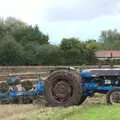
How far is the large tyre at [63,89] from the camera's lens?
16.3m

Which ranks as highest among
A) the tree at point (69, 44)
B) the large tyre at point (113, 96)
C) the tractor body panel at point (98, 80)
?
the tree at point (69, 44)

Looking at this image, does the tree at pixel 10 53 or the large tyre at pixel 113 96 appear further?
the tree at pixel 10 53

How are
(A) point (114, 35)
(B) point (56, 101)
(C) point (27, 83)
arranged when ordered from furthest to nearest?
(A) point (114, 35), (C) point (27, 83), (B) point (56, 101)

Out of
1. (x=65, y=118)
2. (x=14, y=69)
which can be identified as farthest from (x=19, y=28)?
(x=65, y=118)

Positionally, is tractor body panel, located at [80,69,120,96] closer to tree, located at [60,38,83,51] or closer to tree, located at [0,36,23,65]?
tree, located at [0,36,23,65]

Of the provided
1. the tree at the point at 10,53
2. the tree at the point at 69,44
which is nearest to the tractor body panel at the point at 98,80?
the tree at the point at 10,53

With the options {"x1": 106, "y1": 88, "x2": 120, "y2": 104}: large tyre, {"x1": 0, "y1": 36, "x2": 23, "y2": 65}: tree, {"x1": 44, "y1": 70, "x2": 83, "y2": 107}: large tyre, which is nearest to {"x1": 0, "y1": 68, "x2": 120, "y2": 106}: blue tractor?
{"x1": 44, "y1": 70, "x2": 83, "y2": 107}: large tyre

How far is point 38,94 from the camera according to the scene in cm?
1769

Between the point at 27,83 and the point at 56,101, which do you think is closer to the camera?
the point at 56,101

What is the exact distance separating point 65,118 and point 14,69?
2879 cm

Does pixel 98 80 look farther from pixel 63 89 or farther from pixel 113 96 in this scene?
pixel 63 89

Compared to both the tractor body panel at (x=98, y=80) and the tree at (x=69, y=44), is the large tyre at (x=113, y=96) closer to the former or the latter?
the tractor body panel at (x=98, y=80)

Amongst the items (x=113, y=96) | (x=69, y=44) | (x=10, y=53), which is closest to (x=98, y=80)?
(x=113, y=96)

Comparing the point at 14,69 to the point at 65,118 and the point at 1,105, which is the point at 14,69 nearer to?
the point at 1,105
